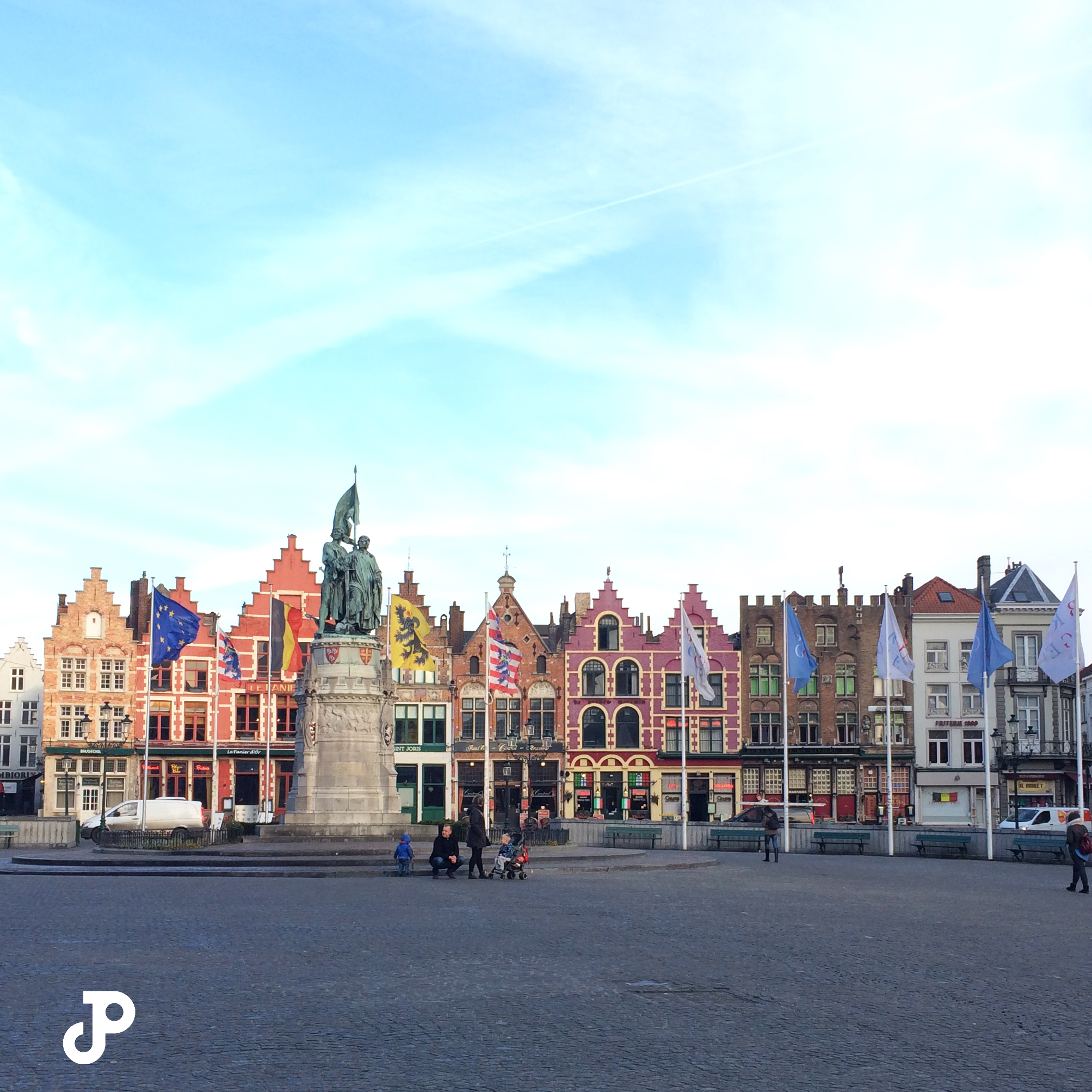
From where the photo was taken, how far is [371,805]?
38594 millimetres

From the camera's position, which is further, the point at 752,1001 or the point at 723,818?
the point at 723,818

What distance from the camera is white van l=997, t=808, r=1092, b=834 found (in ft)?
178

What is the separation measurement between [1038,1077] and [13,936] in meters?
13.8

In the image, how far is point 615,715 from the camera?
8375cm

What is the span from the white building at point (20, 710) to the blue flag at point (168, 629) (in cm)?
5946

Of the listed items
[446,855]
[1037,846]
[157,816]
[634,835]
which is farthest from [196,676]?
[446,855]

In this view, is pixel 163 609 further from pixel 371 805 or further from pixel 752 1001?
pixel 752 1001

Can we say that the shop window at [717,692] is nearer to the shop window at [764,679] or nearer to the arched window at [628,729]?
the shop window at [764,679]

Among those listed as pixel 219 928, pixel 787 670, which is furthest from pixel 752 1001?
pixel 787 670

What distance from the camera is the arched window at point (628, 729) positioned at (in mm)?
83438

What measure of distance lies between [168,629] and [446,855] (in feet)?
59.7

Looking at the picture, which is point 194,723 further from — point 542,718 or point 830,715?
point 830,715

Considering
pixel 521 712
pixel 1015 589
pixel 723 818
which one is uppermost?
pixel 1015 589

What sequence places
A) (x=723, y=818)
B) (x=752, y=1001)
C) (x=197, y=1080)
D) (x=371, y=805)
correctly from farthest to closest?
(x=723, y=818) < (x=371, y=805) < (x=752, y=1001) < (x=197, y=1080)
